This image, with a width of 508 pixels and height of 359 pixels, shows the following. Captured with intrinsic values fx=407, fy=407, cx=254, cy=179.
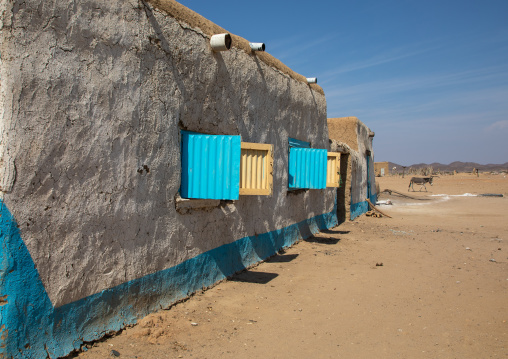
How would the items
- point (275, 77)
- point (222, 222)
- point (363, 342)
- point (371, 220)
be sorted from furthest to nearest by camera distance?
point (371, 220), point (275, 77), point (222, 222), point (363, 342)

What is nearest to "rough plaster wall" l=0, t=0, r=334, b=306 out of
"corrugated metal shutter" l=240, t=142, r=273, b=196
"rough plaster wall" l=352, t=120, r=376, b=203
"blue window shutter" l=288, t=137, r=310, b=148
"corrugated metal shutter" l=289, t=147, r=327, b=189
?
"corrugated metal shutter" l=240, t=142, r=273, b=196

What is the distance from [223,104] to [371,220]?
8894 millimetres

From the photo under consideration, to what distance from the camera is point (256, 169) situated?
502 cm

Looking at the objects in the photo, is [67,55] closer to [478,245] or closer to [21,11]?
[21,11]

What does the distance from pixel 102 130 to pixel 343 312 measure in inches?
127

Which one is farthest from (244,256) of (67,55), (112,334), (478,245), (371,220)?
(371,220)

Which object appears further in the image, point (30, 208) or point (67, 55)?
point (67, 55)

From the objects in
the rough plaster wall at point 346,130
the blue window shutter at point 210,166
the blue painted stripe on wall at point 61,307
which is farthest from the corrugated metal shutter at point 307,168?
the rough plaster wall at point 346,130

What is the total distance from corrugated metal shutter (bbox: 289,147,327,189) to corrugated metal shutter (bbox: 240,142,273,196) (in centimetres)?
276

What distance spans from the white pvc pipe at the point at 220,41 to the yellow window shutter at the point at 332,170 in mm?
4143

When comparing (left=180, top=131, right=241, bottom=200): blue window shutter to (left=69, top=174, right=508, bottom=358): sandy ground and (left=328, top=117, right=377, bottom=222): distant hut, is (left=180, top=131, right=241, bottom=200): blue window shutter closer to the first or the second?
(left=69, top=174, right=508, bottom=358): sandy ground

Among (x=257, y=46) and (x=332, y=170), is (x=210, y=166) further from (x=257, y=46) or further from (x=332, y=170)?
(x=332, y=170)

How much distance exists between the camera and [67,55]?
10.5 feet

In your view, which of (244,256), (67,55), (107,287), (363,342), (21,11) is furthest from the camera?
(244,256)
